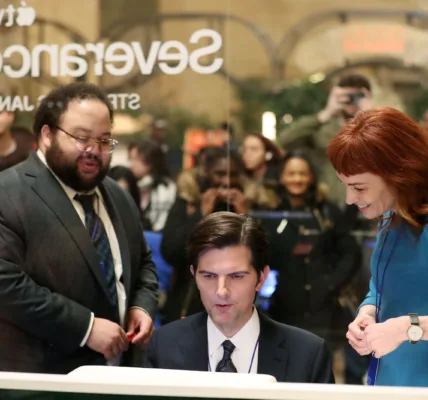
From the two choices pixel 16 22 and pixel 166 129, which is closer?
pixel 16 22

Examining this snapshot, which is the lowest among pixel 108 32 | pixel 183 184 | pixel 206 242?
pixel 206 242

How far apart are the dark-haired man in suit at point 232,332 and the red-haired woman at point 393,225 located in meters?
0.20

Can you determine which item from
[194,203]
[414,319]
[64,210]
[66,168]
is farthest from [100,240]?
[414,319]

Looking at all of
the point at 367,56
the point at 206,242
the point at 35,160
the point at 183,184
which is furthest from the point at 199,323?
the point at 367,56

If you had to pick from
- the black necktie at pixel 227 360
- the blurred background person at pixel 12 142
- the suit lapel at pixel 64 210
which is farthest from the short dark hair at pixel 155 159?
the black necktie at pixel 227 360

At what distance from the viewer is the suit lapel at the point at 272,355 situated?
8.30ft

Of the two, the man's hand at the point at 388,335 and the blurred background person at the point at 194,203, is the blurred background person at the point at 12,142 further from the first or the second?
the man's hand at the point at 388,335

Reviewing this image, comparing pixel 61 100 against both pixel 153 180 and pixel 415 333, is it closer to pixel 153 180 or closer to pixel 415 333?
pixel 153 180

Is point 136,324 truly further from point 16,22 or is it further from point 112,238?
point 16,22

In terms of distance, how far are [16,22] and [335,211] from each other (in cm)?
172

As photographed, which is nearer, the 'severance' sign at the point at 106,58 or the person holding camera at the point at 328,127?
the 'severance' sign at the point at 106,58

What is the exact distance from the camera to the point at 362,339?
7.80 feet

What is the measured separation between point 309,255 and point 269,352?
3.92 ft

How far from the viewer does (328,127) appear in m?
3.97
